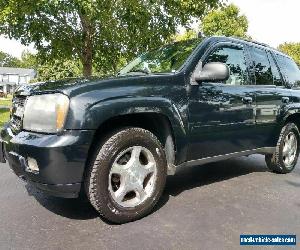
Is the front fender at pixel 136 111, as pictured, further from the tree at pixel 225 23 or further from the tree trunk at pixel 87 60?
the tree at pixel 225 23

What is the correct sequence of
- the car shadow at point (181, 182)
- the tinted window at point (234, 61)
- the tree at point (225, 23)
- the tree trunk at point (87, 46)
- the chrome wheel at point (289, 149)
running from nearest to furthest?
the car shadow at point (181, 182) → the tinted window at point (234, 61) → the chrome wheel at point (289, 149) → the tree trunk at point (87, 46) → the tree at point (225, 23)

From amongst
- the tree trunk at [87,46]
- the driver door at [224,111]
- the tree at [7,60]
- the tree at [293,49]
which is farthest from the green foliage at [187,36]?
the tree at [7,60]

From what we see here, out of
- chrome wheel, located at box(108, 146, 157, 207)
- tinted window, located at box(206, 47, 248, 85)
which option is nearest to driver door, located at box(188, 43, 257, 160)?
tinted window, located at box(206, 47, 248, 85)

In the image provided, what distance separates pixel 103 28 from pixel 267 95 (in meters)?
8.75

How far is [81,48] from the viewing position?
13.6m

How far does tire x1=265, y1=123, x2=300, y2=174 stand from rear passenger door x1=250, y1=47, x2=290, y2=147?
15 cm

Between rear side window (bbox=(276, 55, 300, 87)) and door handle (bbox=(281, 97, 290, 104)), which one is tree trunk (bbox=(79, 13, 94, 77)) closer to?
rear side window (bbox=(276, 55, 300, 87))

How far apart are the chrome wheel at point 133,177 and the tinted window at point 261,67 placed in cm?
203

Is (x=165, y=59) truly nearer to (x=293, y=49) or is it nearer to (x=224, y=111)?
(x=224, y=111)

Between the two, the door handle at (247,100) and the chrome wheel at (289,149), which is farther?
the chrome wheel at (289,149)

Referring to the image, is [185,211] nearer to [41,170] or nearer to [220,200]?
[220,200]

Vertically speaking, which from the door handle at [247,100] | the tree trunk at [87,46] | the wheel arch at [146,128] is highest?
the tree trunk at [87,46]

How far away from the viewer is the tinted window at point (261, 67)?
4824mm

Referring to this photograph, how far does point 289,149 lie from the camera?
5.47 metres
